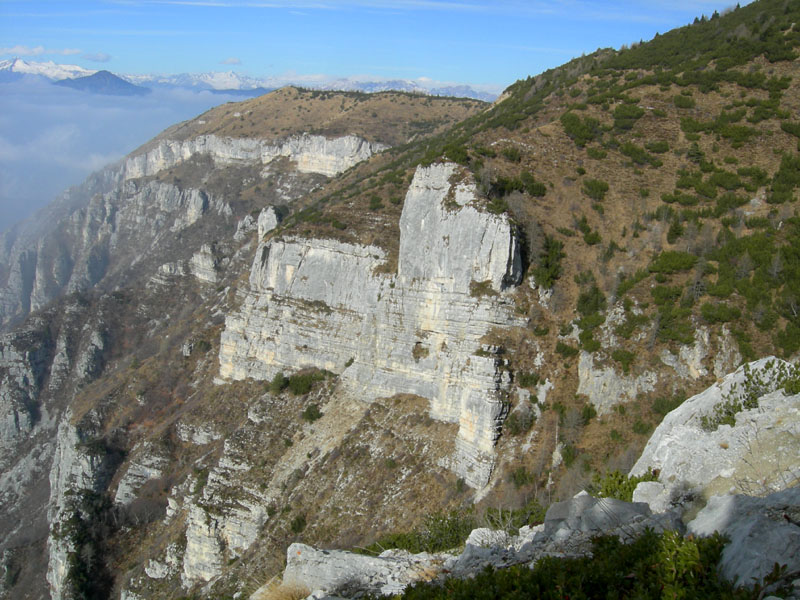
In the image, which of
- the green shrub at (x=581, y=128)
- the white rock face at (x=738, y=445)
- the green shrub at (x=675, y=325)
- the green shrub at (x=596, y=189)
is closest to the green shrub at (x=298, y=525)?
the white rock face at (x=738, y=445)

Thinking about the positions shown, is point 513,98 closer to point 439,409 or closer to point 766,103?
point 766,103

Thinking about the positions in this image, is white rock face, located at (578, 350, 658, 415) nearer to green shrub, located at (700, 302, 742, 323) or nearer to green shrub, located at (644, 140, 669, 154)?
green shrub, located at (700, 302, 742, 323)

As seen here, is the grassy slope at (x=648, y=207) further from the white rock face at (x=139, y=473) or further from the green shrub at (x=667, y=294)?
the white rock face at (x=139, y=473)

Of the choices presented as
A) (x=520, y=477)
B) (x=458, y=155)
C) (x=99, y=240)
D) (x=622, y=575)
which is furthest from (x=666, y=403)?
(x=99, y=240)

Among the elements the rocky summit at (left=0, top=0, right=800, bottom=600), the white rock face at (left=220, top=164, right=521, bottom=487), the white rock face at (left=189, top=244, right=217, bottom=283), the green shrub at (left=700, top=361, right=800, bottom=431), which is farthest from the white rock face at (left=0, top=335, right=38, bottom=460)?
the green shrub at (left=700, top=361, right=800, bottom=431)

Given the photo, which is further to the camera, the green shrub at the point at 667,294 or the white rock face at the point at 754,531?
the green shrub at the point at 667,294

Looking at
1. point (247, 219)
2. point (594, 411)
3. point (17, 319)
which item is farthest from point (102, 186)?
point (594, 411)
